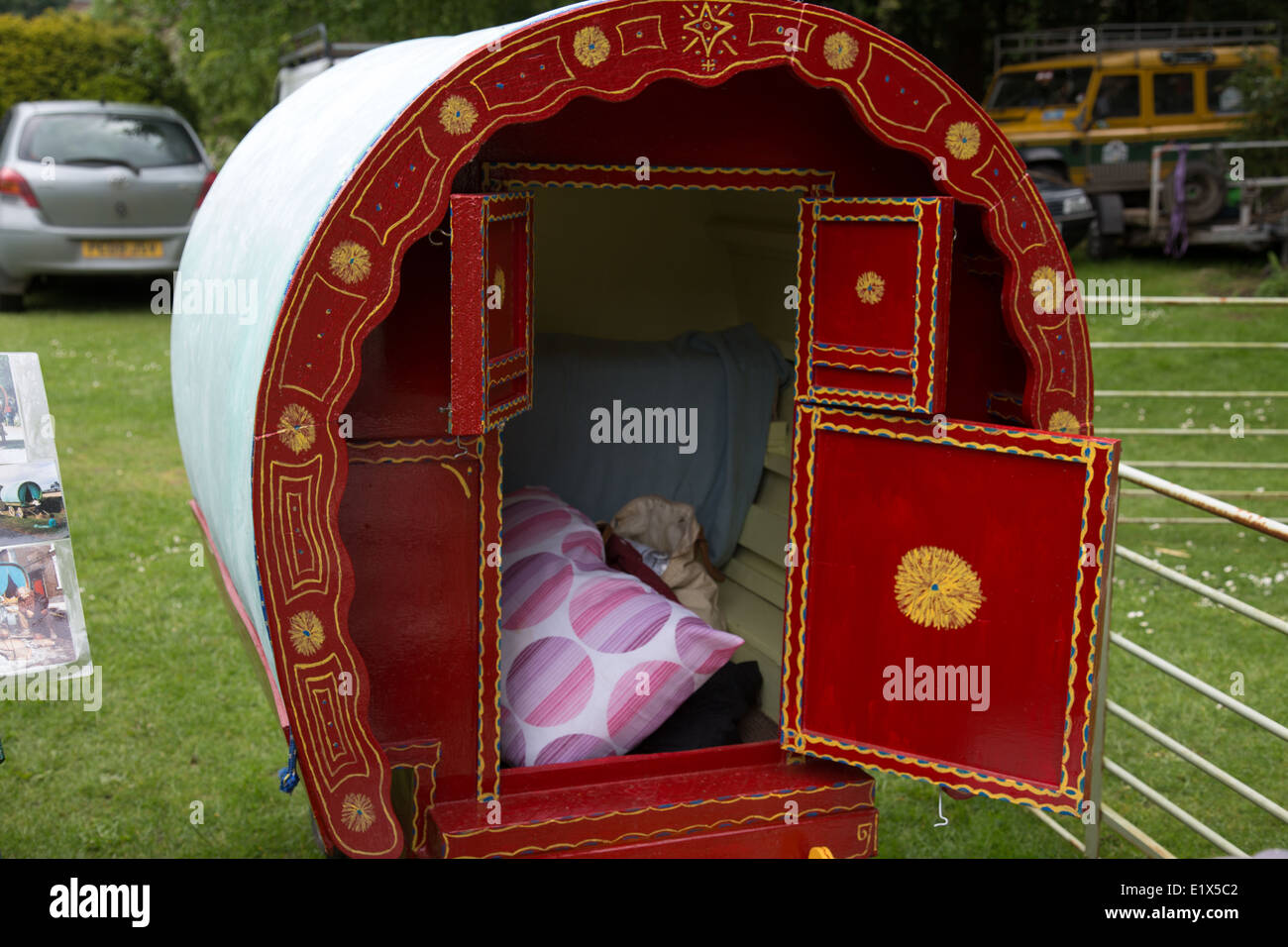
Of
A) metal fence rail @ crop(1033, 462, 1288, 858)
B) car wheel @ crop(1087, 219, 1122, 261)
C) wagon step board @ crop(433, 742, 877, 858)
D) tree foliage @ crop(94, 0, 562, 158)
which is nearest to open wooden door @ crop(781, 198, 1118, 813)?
wagon step board @ crop(433, 742, 877, 858)

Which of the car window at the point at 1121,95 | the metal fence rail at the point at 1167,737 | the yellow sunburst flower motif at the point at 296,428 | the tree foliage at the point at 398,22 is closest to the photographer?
the yellow sunburst flower motif at the point at 296,428

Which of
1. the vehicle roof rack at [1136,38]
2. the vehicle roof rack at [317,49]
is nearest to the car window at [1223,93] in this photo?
the vehicle roof rack at [1136,38]

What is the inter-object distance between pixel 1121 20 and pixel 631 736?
58.5 feet

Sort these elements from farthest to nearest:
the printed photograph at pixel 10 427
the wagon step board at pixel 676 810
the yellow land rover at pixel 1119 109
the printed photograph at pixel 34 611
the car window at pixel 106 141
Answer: the yellow land rover at pixel 1119 109 → the car window at pixel 106 141 → the wagon step board at pixel 676 810 → the printed photograph at pixel 10 427 → the printed photograph at pixel 34 611

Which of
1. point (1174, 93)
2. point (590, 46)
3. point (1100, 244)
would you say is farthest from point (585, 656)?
point (1174, 93)

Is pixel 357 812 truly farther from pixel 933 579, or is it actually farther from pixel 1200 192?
pixel 1200 192

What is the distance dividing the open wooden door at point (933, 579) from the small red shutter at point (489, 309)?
0.82 m

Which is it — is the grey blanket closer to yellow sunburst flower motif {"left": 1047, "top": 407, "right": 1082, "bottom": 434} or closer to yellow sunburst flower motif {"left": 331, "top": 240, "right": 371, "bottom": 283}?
yellow sunburst flower motif {"left": 1047, "top": 407, "right": 1082, "bottom": 434}

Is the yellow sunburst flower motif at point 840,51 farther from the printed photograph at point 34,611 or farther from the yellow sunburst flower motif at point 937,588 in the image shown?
the printed photograph at point 34,611

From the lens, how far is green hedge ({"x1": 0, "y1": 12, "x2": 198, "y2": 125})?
17.2 metres

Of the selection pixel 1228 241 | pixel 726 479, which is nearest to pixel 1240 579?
pixel 726 479

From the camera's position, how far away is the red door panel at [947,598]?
327 cm

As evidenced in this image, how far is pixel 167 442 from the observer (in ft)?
30.2
